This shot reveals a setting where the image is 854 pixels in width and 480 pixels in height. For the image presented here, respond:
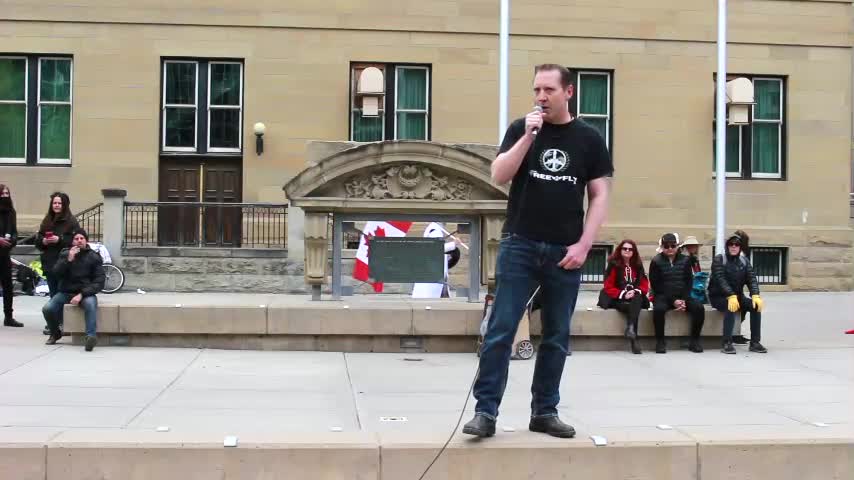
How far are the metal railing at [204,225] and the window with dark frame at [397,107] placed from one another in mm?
3184

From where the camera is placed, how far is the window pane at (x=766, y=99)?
68.6 feet

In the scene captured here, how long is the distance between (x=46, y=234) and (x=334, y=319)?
3.81 metres

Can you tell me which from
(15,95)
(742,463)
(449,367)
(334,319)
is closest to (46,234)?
(334,319)

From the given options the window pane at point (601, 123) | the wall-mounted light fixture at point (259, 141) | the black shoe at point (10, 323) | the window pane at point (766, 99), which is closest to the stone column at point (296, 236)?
the wall-mounted light fixture at point (259, 141)

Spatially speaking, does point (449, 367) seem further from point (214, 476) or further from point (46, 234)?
point (46, 234)

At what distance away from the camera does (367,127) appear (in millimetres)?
20109

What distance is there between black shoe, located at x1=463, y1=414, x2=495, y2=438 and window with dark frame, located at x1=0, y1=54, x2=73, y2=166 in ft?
55.3

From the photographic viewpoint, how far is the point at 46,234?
10727 millimetres

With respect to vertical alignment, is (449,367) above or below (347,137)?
below

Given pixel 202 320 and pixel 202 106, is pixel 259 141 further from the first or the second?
pixel 202 320

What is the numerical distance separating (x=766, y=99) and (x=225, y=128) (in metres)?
12.7

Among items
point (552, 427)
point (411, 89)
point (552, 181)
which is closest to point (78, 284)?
point (552, 427)

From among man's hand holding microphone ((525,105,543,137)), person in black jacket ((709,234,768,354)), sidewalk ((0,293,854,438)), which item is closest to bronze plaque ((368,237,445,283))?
sidewalk ((0,293,854,438))

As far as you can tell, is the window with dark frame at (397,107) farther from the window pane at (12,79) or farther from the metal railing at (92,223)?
the window pane at (12,79)
